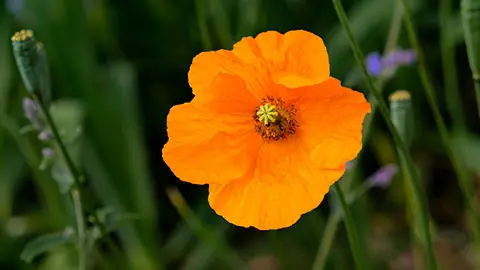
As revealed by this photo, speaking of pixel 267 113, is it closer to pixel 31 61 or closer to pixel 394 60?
pixel 31 61

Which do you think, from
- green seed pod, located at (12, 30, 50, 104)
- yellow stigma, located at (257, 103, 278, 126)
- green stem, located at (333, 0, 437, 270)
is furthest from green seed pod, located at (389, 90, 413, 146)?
green seed pod, located at (12, 30, 50, 104)

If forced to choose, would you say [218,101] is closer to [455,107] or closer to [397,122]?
[397,122]

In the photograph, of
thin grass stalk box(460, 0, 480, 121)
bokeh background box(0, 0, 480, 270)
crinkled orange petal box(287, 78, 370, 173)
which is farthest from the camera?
bokeh background box(0, 0, 480, 270)

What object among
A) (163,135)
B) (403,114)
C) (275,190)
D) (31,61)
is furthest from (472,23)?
(163,135)

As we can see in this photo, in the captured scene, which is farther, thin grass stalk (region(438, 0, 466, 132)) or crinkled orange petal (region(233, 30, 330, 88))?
thin grass stalk (region(438, 0, 466, 132))

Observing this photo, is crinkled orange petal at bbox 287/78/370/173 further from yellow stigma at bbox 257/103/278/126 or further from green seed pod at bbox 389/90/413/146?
green seed pod at bbox 389/90/413/146

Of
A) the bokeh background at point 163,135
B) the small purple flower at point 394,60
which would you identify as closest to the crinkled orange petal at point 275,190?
the small purple flower at point 394,60

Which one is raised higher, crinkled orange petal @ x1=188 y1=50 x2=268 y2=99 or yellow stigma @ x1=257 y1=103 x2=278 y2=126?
crinkled orange petal @ x1=188 y1=50 x2=268 y2=99
